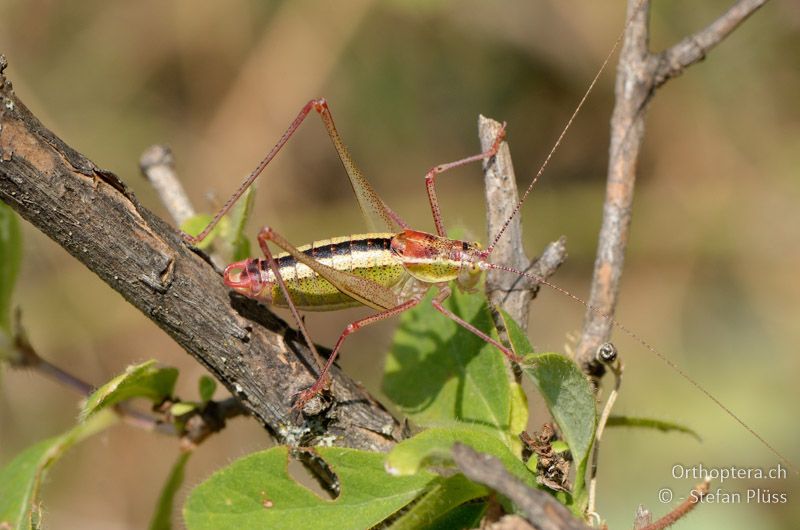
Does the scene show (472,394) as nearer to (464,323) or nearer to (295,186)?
(464,323)

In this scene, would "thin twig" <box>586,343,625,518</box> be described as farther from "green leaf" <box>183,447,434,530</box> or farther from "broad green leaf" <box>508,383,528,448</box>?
"green leaf" <box>183,447,434,530</box>

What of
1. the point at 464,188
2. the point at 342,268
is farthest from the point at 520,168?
the point at 342,268

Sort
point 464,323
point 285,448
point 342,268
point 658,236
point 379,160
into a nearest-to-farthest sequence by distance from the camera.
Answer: point 285,448 < point 464,323 < point 342,268 < point 658,236 < point 379,160

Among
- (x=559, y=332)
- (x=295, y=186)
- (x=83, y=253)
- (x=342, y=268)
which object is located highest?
(x=295, y=186)

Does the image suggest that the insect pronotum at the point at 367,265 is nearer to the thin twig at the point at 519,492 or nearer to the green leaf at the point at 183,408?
the green leaf at the point at 183,408

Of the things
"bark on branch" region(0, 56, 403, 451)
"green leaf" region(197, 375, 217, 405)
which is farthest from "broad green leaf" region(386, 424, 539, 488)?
"green leaf" region(197, 375, 217, 405)

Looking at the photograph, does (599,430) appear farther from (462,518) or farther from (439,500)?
(439,500)

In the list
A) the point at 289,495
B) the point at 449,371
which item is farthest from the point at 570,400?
the point at 289,495
